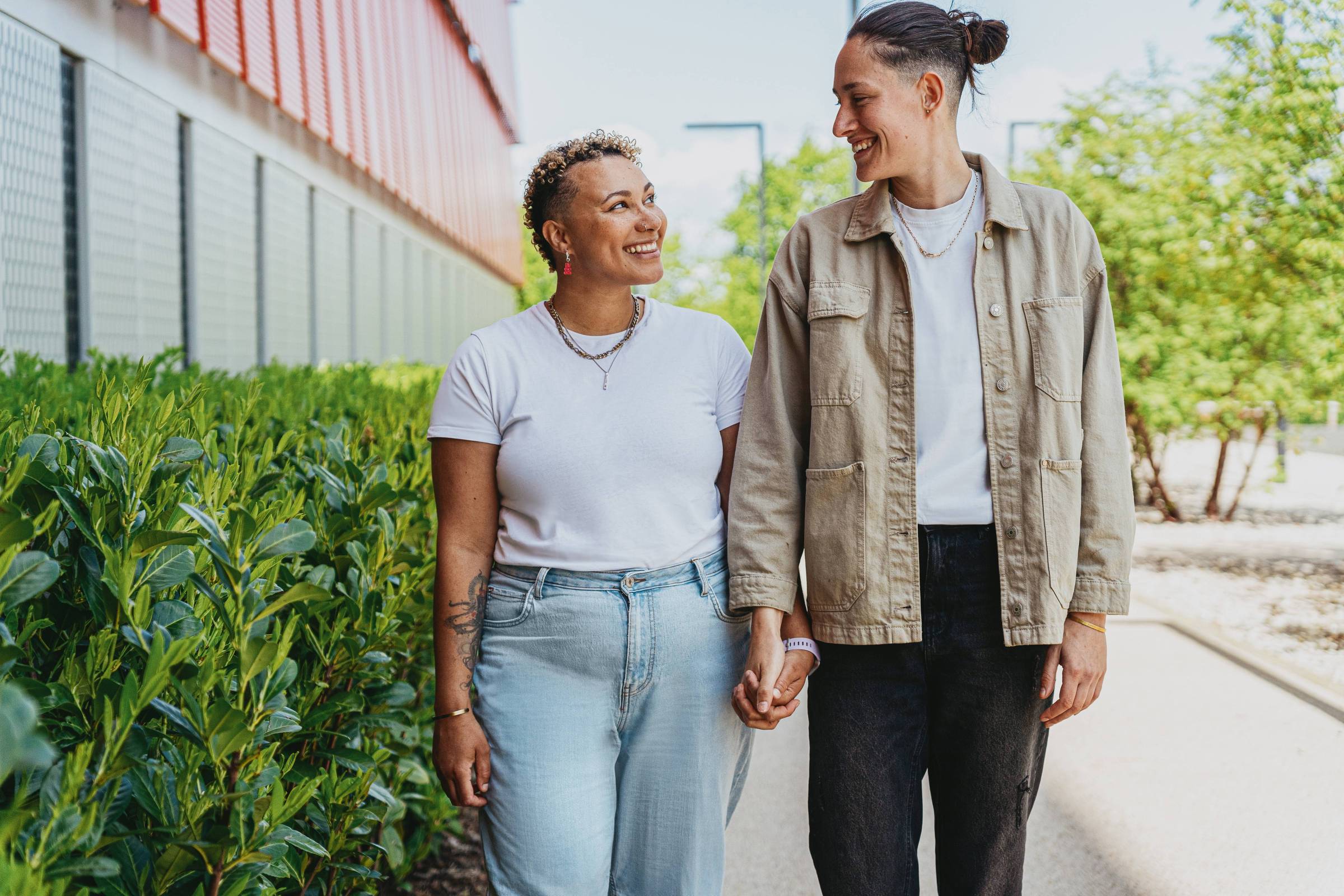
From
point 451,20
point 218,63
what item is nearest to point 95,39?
point 218,63

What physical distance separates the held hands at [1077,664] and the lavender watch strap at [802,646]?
0.46 metres

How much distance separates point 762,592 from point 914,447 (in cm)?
42

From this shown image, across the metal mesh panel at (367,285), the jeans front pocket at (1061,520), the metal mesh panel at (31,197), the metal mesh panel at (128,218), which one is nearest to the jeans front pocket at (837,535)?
the jeans front pocket at (1061,520)

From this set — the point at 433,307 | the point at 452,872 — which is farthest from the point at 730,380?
the point at 433,307

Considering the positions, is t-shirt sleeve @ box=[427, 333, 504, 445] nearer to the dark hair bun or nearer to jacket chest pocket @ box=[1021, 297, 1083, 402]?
jacket chest pocket @ box=[1021, 297, 1083, 402]

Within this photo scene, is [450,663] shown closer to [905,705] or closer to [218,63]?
[905,705]

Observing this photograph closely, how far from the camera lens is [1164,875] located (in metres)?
4.04

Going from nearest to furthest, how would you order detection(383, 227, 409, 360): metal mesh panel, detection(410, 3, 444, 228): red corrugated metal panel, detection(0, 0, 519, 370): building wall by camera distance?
detection(0, 0, 519, 370): building wall, detection(383, 227, 409, 360): metal mesh panel, detection(410, 3, 444, 228): red corrugated metal panel

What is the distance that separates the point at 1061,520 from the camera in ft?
7.89

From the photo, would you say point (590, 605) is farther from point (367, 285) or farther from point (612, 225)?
point (367, 285)

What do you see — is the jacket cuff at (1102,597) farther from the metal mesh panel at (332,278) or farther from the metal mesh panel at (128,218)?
the metal mesh panel at (332,278)

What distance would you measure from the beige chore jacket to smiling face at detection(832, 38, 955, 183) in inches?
4.6

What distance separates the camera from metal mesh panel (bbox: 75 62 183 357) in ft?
27.0

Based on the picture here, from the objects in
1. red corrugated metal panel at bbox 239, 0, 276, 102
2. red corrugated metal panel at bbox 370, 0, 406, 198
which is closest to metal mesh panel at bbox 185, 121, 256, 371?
red corrugated metal panel at bbox 239, 0, 276, 102
